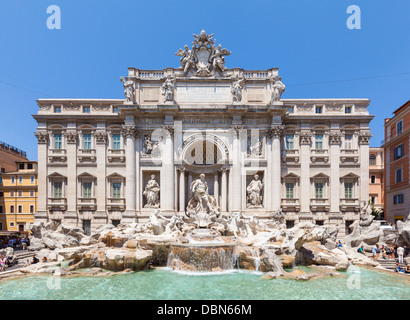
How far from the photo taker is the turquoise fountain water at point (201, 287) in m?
10.8

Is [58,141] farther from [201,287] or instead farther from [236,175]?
Answer: [201,287]

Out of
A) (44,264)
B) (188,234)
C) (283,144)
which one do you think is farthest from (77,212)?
(283,144)

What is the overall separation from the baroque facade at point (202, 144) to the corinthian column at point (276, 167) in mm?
94

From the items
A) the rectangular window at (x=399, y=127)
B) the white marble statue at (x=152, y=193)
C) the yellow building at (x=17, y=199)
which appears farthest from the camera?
the yellow building at (x=17, y=199)

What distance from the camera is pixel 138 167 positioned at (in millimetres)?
23531

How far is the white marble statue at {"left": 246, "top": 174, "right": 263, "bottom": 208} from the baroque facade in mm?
94

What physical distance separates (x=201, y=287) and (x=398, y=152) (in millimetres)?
28099

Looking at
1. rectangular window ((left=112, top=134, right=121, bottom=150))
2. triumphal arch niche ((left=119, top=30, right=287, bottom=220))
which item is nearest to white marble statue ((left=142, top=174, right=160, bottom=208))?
triumphal arch niche ((left=119, top=30, right=287, bottom=220))

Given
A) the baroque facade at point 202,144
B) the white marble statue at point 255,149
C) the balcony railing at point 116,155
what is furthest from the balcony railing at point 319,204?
the balcony railing at point 116,155

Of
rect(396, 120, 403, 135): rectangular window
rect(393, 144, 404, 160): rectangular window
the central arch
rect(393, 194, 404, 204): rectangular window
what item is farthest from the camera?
rect(396, 120, 403, 135): rectangular window

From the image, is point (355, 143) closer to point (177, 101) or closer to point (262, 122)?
point (262, 122)

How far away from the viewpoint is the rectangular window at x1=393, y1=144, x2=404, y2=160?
27278 millimetres

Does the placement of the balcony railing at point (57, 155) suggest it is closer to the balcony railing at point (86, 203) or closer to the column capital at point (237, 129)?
the balcony railing at point (86, 203)

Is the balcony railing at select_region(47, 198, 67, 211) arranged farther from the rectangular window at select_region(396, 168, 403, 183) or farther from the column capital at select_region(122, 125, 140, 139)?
the rectangular window at select_region(396, 168, 403, 183)
